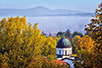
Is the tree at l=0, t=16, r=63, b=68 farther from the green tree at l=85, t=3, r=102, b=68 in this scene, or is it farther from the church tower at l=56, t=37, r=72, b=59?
the church tower at l=56, t=37, r=72, b=59

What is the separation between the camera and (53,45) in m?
83.7

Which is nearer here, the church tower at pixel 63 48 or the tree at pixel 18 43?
the tree at pixel 18 43

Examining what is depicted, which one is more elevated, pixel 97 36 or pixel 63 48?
pixel 97 36

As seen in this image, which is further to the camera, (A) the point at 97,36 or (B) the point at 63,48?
(B) the point at 63,48

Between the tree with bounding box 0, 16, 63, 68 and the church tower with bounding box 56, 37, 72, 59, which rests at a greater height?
the tree with bounding box 0, 16, 63, 68

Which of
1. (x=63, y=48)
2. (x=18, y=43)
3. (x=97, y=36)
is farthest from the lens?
(x=63, y=48)

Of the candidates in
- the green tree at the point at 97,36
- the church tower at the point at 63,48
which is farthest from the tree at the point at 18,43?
the church tower at the point at 63,48

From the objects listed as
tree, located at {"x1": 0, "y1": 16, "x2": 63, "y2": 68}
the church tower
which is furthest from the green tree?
the church tower

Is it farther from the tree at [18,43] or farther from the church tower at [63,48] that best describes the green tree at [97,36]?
the church tower at [63,48]

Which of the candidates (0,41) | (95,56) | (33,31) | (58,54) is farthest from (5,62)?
(58,54)

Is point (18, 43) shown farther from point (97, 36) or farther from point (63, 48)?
point (63, 48)

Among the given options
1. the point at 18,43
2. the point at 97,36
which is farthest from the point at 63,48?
the point at 97,36

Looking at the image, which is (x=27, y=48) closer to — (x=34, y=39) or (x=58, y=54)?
(x=34, y=39)

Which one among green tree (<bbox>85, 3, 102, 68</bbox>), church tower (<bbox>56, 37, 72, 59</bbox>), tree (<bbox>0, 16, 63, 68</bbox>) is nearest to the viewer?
green tree (<bbox>85, 3, 102, 68</bbox>)
